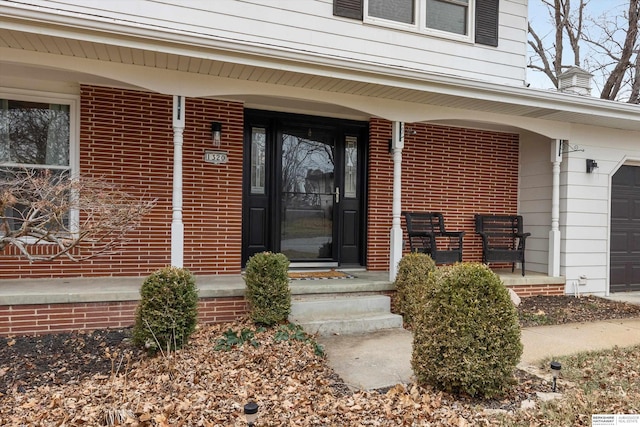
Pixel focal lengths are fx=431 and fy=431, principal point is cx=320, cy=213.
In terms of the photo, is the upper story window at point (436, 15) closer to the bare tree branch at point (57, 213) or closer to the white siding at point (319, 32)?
the white siding at point (319, 32)

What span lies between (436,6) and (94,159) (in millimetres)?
5444

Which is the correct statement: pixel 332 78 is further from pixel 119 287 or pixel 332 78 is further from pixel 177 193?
pixel 119 287

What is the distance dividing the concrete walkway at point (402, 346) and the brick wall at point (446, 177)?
2.20 metres

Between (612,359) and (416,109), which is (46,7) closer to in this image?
(416,109)

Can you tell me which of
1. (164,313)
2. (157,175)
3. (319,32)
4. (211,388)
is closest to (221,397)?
(211,388)

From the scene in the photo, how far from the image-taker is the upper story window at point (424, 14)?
641 centimetres

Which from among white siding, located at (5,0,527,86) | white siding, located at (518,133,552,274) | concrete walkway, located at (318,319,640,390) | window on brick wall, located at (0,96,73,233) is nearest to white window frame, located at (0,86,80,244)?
window on brick wall, located at (0,96,73,233)

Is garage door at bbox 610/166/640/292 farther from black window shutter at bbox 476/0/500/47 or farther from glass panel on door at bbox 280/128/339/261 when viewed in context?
glass panel on door at bbox 280/128/339/261

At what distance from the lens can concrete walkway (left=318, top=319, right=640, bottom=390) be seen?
3516 millimetres

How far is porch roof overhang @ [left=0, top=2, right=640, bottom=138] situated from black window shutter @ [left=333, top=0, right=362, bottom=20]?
5.09 feet

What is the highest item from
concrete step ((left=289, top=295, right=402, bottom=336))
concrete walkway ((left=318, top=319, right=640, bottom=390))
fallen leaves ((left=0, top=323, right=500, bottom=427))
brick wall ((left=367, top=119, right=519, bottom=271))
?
brick wall ((left=367, top=119, right=519, bottom=271))

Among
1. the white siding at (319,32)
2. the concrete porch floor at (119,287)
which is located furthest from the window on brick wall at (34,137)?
the white siding at (319,32)

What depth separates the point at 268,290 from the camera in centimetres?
438

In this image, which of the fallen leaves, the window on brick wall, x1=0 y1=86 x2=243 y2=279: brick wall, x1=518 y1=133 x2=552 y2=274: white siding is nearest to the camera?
the fallen leaves
